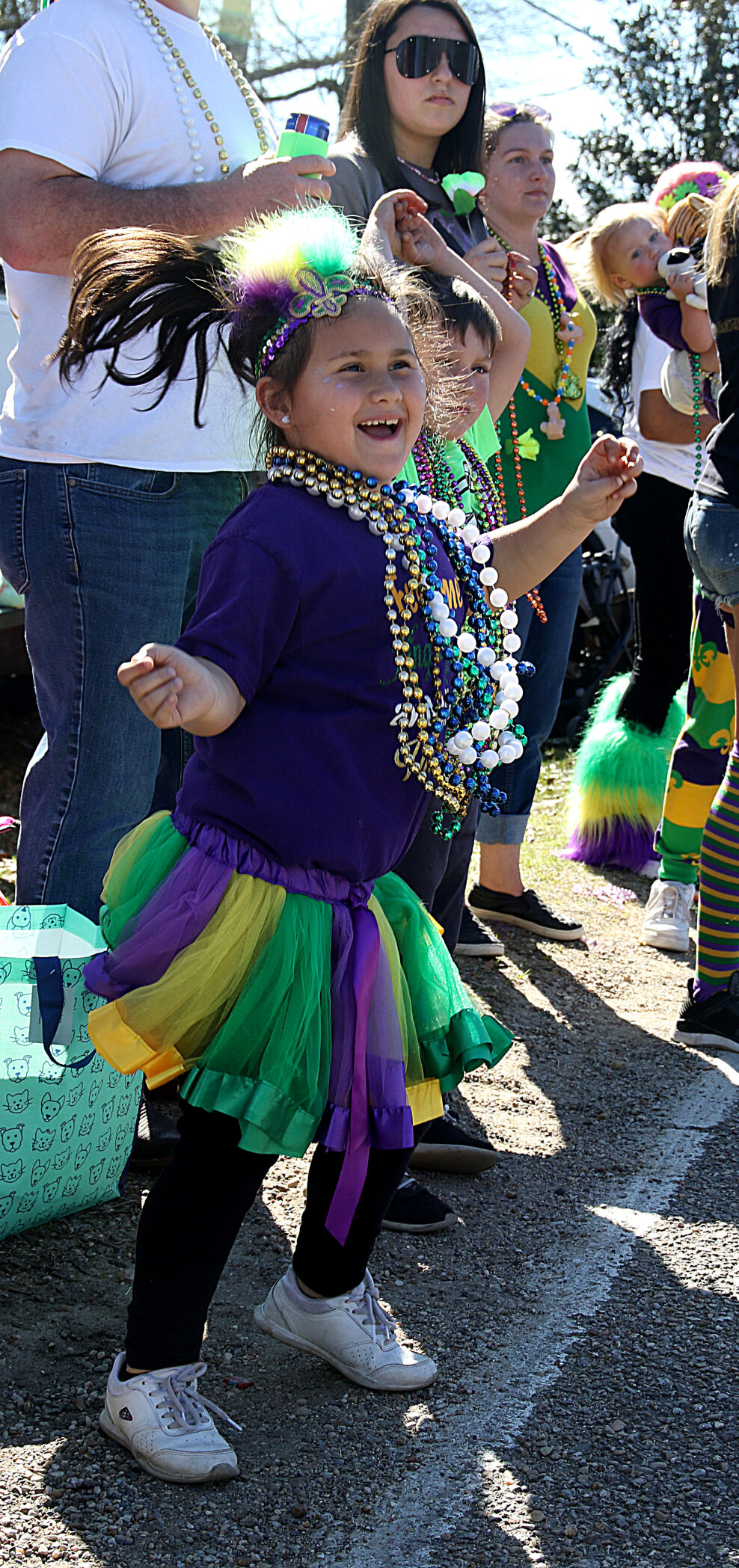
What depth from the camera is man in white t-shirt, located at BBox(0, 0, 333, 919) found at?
2.39 meters

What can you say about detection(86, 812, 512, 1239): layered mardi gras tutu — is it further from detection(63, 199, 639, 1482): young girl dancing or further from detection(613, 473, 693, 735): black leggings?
detection(613, 473, 693, 735): black leggings

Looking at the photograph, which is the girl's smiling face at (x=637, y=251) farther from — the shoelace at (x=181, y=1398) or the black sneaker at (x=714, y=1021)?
the shoelace at (x=181, y=1398)

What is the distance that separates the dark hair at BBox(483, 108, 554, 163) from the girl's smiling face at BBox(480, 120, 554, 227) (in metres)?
0.02

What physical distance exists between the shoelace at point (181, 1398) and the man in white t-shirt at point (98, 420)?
35.1 inches

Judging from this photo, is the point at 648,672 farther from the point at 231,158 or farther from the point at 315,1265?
the point at 315,1265

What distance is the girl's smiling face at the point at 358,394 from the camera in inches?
75.6

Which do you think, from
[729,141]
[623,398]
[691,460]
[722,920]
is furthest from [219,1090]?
[729,141]

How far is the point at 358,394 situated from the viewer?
1916 millimetres

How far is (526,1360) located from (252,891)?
0.91m

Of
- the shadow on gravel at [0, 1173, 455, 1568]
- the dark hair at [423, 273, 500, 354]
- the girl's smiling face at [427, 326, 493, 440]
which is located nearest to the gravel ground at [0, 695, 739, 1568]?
the shadow on gravel at [0, 1173, 455, 1568]

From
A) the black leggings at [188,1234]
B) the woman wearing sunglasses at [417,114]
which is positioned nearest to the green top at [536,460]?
the woman wearing sunglasses at [417,114]

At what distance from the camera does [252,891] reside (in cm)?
185

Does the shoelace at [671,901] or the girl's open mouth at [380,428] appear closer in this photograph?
the girl's open mouth at [380,428]

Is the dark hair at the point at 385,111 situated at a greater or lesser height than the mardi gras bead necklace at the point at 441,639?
greater
